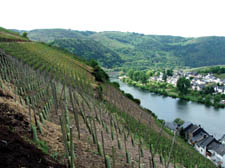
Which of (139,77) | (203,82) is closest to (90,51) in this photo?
(139,77)

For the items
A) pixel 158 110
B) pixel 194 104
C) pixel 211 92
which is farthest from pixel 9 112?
pixel 211 92

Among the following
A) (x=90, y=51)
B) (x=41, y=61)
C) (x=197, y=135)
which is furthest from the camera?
(x=90, y=51)

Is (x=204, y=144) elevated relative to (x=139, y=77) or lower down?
lower down

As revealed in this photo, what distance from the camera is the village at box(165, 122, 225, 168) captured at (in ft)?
96.3

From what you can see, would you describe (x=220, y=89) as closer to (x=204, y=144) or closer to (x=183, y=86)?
(x=183, y=86)

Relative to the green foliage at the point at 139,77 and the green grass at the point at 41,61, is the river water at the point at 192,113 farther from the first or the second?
the green foliage at the point at 139,77

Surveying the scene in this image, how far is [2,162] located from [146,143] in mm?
10034

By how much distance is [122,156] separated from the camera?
8641mm

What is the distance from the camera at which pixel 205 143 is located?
3266 cm

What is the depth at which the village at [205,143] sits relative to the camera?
29366 mm

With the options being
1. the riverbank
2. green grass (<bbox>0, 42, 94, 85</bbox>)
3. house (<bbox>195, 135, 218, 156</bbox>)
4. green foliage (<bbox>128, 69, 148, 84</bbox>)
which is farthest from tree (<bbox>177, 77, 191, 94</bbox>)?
green grass (<bbox>0, 42, 94, 85</bbox>)

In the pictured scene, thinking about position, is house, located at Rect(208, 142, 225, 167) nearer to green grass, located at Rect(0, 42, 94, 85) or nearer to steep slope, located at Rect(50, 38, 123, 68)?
green grass, located at Rect(0, 42, 94, 85)

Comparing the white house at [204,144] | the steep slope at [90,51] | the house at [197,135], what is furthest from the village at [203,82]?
the steep slope at [90,51]

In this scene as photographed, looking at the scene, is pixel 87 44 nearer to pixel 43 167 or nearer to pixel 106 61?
pixel 106 61
